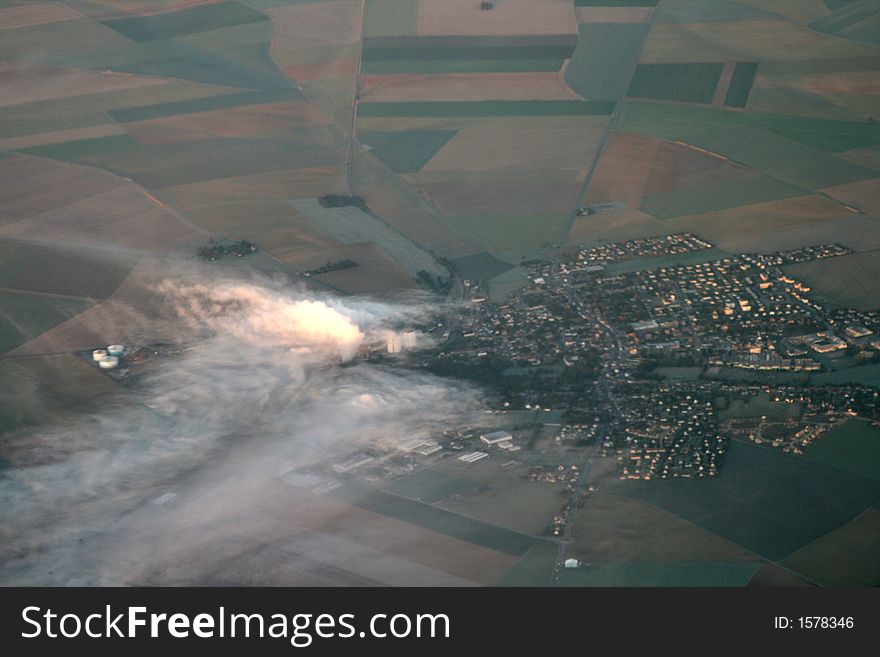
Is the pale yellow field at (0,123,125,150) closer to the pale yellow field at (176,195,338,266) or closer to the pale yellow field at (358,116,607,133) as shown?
the pale yellow field at (176,195,338,266)

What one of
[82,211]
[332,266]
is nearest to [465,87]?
[332,266]

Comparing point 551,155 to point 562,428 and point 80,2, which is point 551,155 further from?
point 80,2

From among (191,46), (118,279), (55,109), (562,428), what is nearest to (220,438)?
(562,428)

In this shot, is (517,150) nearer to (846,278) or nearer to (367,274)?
(367,274)

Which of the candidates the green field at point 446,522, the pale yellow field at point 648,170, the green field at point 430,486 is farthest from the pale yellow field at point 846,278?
the green field at point 446,522

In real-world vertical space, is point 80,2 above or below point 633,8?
below

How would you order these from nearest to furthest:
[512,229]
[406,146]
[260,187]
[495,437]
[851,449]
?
[851,449], [495,437], [512,229], [260,187], [406,146]
